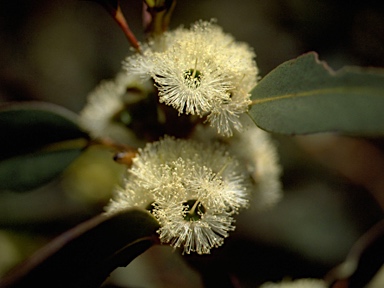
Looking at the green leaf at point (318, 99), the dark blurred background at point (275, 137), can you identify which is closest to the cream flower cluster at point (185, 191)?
the green leaf at point (318, 99)

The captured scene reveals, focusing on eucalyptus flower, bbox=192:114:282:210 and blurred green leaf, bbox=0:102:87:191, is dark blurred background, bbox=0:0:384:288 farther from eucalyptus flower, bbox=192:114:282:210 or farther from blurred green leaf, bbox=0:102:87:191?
blurred green leaf, bbox=0:102:87:191

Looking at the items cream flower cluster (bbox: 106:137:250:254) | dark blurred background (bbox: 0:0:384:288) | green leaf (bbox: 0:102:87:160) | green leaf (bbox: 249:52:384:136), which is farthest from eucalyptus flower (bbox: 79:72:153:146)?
dark blurred background (bbox: 0:0:384:288)

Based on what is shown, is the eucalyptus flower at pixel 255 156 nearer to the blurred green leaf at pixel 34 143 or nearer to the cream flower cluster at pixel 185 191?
the cream flower cluster at pixel 185 191

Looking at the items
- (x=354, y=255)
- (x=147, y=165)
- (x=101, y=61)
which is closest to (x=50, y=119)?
(x=147, y=165)

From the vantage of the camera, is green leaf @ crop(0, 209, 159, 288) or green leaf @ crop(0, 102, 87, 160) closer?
green leaf @ crop(0, 209, 159, 288)

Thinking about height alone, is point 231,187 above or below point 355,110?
below

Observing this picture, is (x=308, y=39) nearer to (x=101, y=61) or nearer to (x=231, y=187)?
(x=101, y=61)
